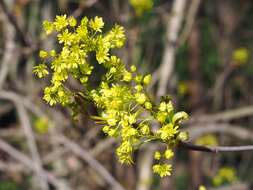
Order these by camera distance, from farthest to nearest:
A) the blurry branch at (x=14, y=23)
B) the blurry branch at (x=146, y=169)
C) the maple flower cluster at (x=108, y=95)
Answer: the blurry branch at (x=146, y=169) → the blurry branch at (x=14, y=23) → the maple flower cluster at (x=108, y=95)

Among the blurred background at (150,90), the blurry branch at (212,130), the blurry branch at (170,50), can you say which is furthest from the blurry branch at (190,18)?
the blurry branch at (212,130)

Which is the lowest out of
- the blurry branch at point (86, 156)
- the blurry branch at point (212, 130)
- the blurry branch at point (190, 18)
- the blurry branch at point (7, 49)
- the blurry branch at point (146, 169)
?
the blurry branch at point (86, 156)

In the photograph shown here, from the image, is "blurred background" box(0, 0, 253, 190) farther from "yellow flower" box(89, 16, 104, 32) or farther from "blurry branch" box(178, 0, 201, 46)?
"yellow flower" box(89, 16, 104, 32)

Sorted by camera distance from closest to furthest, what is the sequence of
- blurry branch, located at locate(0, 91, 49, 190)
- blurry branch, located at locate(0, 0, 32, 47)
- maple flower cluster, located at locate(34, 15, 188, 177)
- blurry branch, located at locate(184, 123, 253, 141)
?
maple flower cluster, located at locate(34, 15, 188, 177), blurry branch, located at locate(0, 0, 32, 47), blurry branch, located at locate(0, 91, 49, 190), blurry branch, located at locate(184, 123, 253, 141)

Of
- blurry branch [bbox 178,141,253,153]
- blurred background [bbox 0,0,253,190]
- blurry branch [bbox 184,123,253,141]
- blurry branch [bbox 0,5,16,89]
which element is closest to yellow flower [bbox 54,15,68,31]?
blurry branch [bbox 178,141,253,153]

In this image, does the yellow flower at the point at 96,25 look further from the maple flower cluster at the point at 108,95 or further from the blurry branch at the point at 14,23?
the blurry branch at the point at 14,23

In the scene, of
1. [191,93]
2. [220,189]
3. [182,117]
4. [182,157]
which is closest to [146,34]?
[191,93]

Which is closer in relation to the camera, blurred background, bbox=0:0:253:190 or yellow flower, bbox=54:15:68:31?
yellow flower, bbox=54:15:68:31
